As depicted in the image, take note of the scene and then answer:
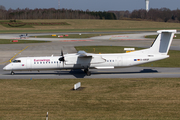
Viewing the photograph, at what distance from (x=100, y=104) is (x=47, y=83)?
31.2 feet

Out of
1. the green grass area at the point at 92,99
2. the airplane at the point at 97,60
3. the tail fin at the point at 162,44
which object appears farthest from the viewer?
the tail fin at the point at 162,44

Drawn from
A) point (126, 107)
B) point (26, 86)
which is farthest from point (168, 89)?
point (26, 86)

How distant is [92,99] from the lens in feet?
65.0

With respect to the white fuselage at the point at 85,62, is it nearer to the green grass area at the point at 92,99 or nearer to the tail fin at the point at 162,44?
the tail fin at the point at 162,44

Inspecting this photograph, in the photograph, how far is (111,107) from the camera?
17.7 m

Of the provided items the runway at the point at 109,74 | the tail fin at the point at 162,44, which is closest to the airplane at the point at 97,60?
the tail fin at the point at 162,44

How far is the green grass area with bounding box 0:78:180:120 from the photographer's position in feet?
53.1

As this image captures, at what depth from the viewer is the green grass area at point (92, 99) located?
1617 cm

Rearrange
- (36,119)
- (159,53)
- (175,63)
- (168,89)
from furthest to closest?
(175,63)
(159,53)
(168,89)
(36,119)

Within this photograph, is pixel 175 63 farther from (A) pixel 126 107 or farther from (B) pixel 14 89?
(B) pixel 14 89

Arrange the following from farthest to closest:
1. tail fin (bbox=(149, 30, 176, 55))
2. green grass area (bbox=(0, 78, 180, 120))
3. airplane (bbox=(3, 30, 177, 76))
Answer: tail fin (bbox=(149, 30, 176, 55))
airplane (bbox=(3, 30, 177, 76))
green grass area (bbox=(0, 78, 180, 120))

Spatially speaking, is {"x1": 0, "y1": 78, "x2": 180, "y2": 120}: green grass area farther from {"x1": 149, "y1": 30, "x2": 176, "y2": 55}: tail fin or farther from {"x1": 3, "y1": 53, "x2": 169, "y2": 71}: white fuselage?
{"x1": 149, "y1": 30, "x2": 176, "y2": 55}: tail fin

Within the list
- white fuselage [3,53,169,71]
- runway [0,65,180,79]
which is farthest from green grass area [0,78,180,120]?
white fuselage [3,53,169,71]

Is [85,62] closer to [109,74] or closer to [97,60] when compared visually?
[97,60]
